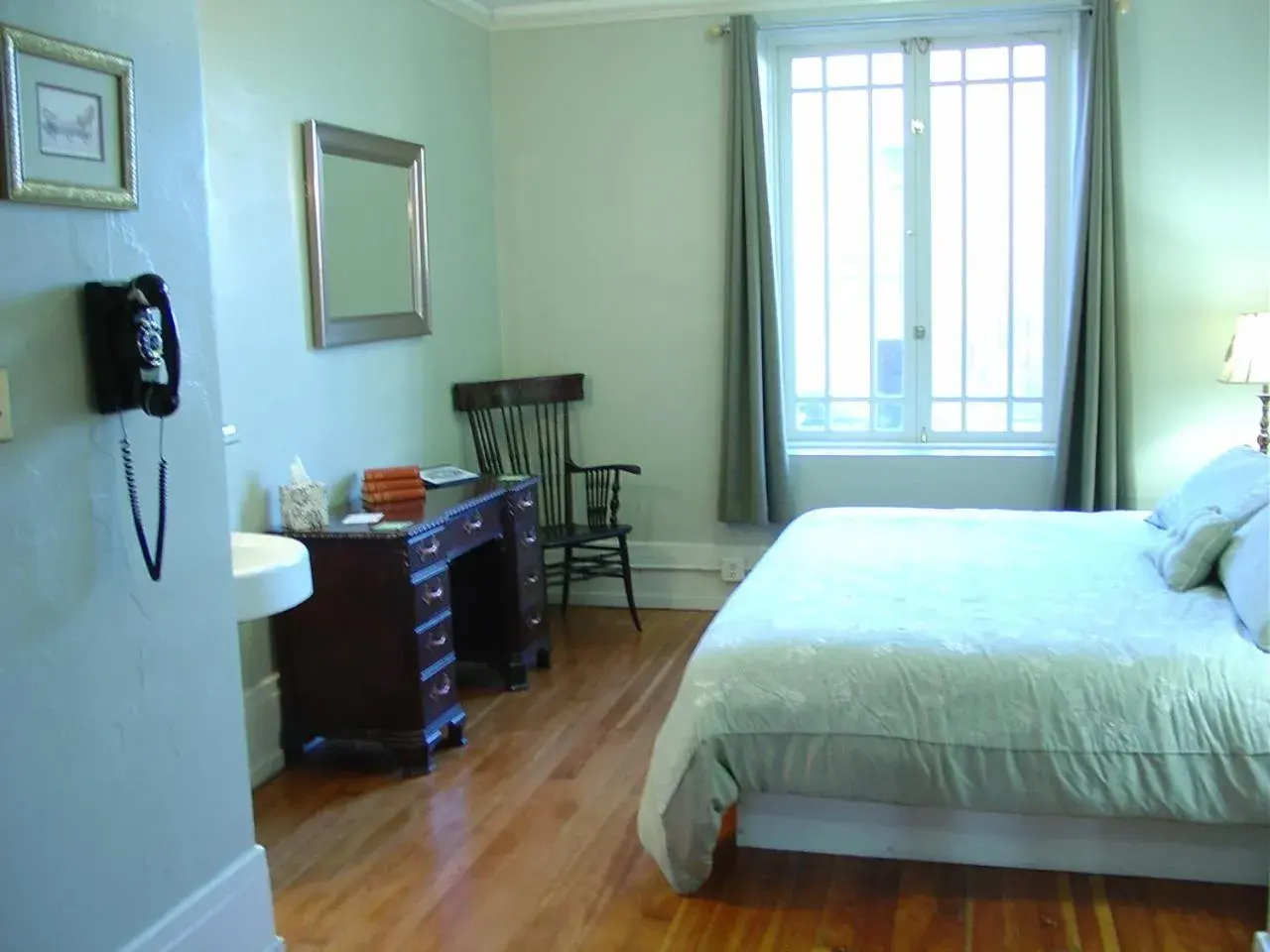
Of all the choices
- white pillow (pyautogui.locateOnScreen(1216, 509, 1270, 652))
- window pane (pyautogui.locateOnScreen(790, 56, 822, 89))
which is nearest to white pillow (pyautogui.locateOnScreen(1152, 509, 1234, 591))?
white pillow (pyautogui.locateOnScreen(1216, 509, 1270, 652))

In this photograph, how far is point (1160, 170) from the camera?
484cm

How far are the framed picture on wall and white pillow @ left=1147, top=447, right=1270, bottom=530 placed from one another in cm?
274

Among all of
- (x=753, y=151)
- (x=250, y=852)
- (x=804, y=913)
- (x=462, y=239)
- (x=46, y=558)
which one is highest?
(x=753, y=151)

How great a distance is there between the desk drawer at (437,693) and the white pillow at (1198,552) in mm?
2066

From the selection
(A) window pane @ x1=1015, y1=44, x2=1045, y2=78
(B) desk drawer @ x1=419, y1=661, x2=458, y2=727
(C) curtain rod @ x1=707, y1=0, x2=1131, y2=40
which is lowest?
(B) desk drawer @ x1=419, y1=661, x2=458, y2=727

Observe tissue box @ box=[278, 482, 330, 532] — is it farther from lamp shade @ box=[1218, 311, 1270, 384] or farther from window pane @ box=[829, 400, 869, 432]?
lamp shade @ box=[1218, 311, 1270, 384]

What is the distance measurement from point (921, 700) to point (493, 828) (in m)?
1.23

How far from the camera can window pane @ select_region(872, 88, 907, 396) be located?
5168 mm

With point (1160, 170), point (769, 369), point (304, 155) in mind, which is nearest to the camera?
point (304, 155)

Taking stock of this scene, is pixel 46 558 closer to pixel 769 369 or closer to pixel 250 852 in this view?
pixel 250 852

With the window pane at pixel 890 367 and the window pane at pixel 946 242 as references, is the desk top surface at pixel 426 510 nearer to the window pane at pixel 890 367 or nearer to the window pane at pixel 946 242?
the window pane at pixel 890 367

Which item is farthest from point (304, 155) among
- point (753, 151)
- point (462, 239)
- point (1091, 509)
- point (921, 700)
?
point (1091, 509)

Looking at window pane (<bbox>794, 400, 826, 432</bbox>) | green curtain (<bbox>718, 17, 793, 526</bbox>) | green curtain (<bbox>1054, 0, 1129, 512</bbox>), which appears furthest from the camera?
window pane (<bbox>794, 400, 826, 432</bbox>)

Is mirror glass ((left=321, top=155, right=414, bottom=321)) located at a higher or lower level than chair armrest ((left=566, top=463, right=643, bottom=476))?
higher
